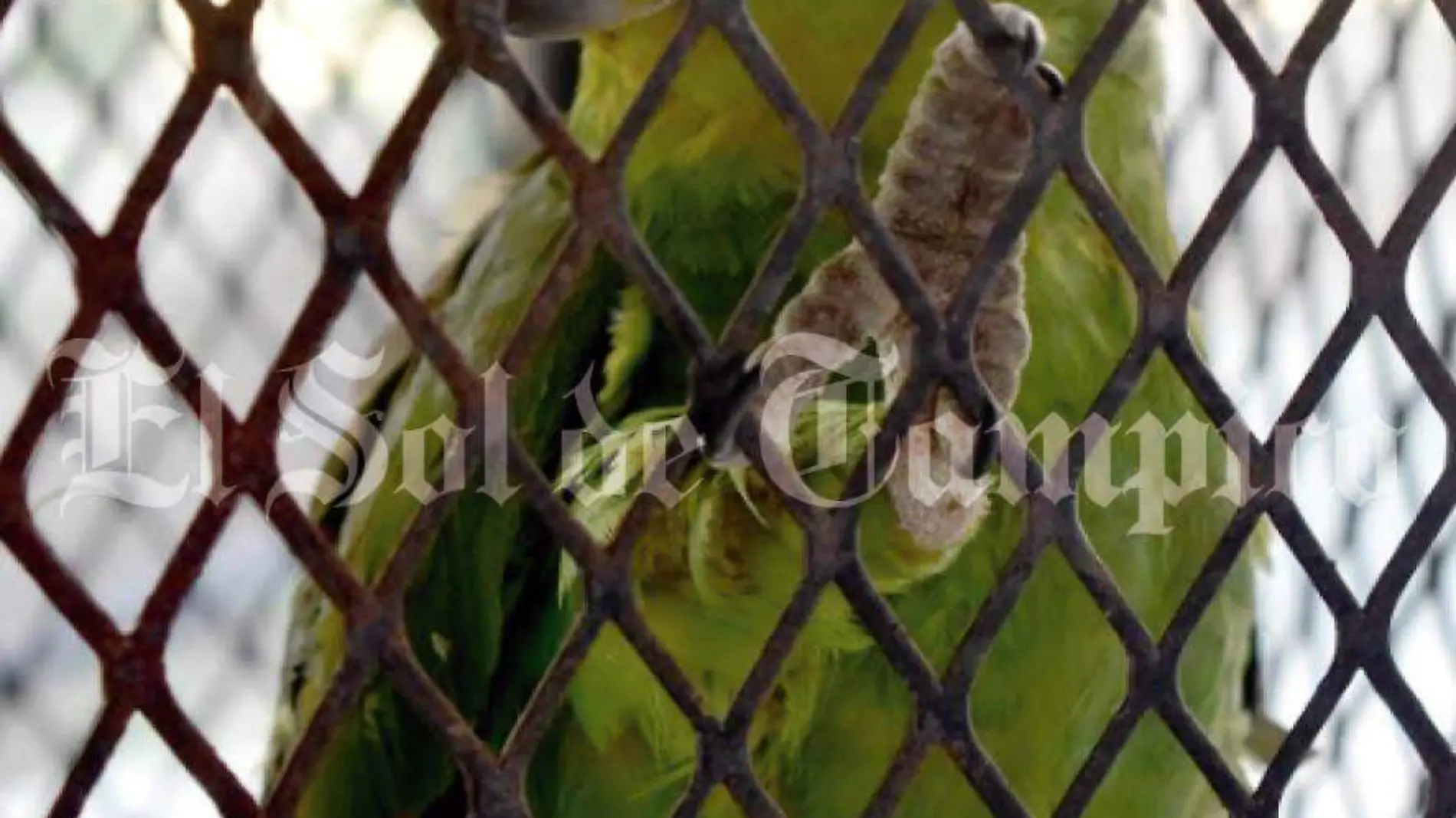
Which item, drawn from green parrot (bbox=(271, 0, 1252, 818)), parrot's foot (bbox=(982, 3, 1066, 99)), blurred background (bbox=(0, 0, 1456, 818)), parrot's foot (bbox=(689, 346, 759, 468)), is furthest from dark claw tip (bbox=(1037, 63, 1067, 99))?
blurred background (bbox=(0, 0, 1456, 818))

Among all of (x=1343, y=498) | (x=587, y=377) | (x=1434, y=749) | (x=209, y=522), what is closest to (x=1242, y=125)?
(x=1343, y=498)

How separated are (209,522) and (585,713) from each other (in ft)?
1.41

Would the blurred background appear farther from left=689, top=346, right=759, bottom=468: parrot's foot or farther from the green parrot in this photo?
left=689, top=346, right=759, bottom=468: parrot's foot

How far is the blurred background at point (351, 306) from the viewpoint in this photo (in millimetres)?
958

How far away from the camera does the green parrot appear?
67 cm

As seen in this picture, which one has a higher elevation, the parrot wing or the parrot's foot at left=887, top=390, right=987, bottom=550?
the parrot wing

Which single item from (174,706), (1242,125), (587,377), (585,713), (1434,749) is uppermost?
(1242,125)

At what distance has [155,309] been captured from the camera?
0.32 m

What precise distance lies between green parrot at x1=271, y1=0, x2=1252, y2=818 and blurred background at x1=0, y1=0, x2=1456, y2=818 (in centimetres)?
12

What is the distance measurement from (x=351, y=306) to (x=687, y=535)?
316 mm

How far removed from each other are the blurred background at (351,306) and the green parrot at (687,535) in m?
0.12

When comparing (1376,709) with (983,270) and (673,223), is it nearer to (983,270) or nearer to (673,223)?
A: (673,223)

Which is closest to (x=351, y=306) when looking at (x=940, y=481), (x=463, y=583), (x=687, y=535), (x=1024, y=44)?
(x=463, y=583)

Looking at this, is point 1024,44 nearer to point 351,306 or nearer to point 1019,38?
point 1019,38
